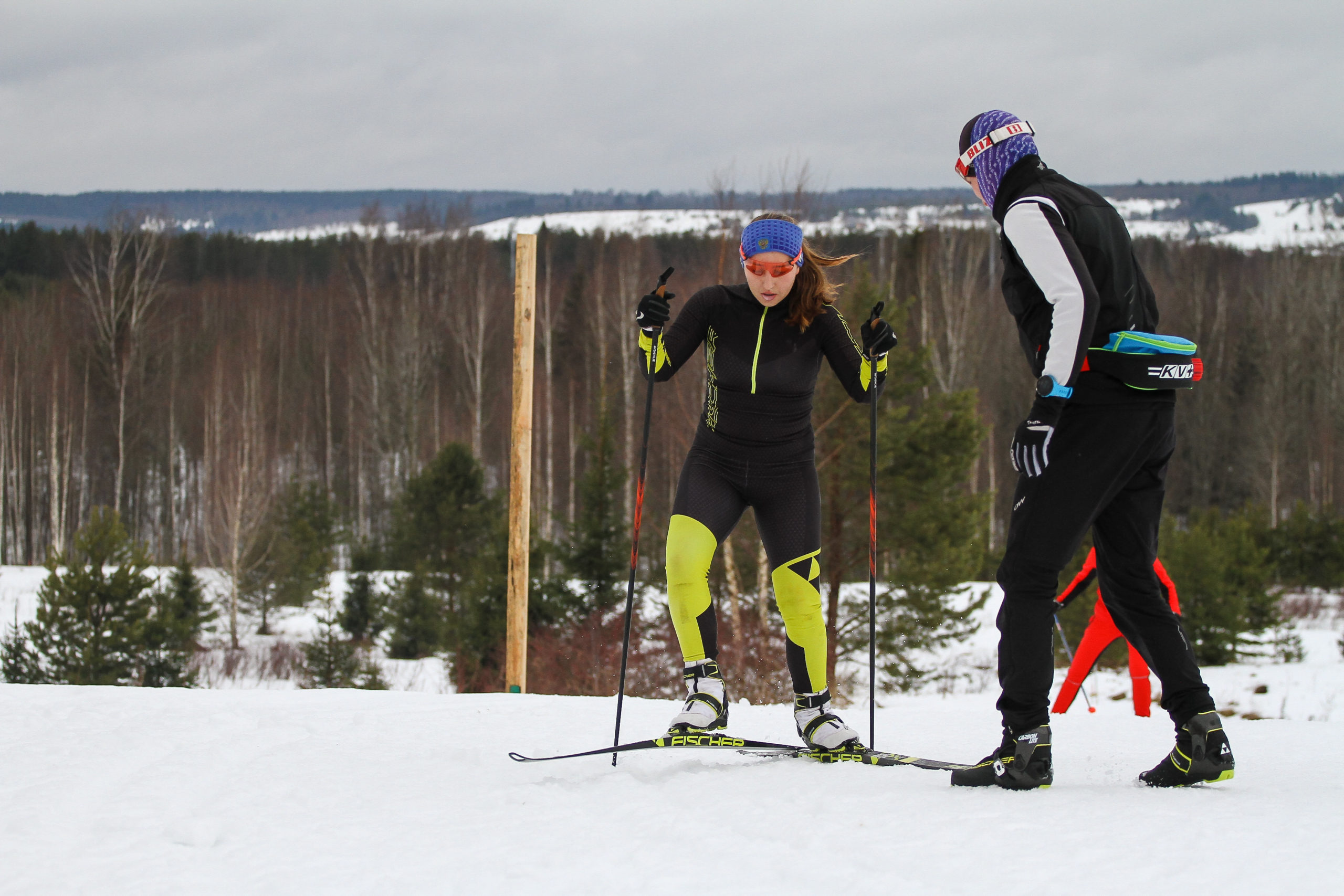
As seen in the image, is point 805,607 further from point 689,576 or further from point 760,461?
point 760,461

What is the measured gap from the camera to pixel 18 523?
2905cm

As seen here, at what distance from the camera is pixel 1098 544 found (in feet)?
9.53

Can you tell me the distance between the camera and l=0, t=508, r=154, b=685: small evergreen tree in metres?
13.1

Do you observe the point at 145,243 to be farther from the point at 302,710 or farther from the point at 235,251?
the point at 302,710

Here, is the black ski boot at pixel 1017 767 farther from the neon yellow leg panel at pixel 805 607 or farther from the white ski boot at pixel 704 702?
the white ski boot at pixel 704 702

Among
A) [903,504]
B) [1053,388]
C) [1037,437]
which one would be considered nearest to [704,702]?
[1037,437]

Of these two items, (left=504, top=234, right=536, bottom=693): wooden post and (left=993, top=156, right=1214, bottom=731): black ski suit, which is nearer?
(left=993, top=156, right=1214, bottom=731): black ski suit

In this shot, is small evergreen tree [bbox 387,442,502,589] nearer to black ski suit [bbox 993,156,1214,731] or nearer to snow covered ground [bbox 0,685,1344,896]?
snow covered ground [bbox 0,685,1344,896]

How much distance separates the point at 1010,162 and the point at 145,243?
32502 millimetres

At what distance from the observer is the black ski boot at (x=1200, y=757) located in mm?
2756

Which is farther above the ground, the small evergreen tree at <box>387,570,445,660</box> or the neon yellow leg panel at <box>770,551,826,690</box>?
the neon yellow leg panel at <box>770,551,826,690</box>

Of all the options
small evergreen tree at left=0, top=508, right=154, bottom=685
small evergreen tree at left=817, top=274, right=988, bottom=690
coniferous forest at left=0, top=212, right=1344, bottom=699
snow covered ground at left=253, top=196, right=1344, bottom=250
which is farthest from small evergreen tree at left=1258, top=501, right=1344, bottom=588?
small evergreen tree at left=0, top=508, right=154, bottom=685

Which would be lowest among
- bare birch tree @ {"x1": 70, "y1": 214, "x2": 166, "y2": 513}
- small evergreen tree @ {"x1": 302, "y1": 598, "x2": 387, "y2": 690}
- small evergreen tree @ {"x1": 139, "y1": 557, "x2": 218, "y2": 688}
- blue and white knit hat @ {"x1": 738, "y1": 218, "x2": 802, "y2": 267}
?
small evergreen tree @ {"x1": 302, "y1": 598, "x2": 387, "y2": 690}

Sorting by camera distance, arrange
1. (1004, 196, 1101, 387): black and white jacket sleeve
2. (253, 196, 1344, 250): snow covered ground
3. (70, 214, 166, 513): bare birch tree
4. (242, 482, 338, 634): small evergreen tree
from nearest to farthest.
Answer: (1004, 196, 1101, 387): black and white jacket sleeve → (253, 196, 1344, 250): snow covered ground → (242, 482, 338, 634): small evergreen tree → (70, 214, 166, 513): bare birch tree
